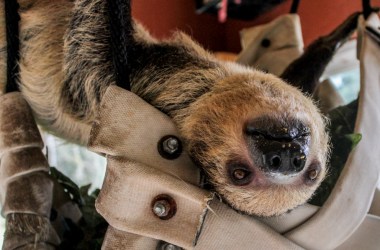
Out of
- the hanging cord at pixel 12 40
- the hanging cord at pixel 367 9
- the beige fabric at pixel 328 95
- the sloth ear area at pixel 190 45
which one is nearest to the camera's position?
the hanging cord at pixel 12 40

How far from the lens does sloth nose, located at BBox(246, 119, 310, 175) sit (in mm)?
831

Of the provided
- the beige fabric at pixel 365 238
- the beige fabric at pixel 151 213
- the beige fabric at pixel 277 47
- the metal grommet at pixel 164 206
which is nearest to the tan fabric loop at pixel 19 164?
the beige fabric at pixel 151 213

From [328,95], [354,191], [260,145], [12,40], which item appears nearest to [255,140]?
[260,145]

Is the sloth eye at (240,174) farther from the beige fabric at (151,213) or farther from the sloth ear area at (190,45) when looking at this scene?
the sloth ear area at (190,45)

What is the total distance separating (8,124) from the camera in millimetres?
1158

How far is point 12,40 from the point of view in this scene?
4.03ft

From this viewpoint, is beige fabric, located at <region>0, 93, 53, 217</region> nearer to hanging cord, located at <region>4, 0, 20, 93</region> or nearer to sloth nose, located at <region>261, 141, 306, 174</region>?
hanging cord, located at <region>4, 0, 20, 93</region>

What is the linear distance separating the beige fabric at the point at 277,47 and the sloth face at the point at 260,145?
0.84 meters

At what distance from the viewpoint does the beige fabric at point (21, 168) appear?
108 cm

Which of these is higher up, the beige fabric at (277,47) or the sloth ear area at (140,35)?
the sloth ear area at (140,35)

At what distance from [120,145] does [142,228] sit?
15cm

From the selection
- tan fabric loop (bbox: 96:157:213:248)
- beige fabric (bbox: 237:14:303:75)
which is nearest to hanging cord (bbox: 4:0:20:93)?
tan fabric loop (bbox: 96:157:213:248)

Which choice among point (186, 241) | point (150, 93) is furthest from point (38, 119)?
point (186, 241)

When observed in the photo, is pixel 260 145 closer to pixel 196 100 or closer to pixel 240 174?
pixel 240 174
